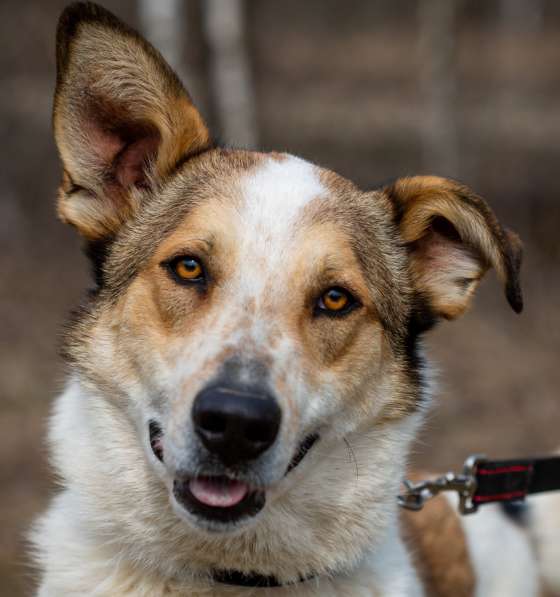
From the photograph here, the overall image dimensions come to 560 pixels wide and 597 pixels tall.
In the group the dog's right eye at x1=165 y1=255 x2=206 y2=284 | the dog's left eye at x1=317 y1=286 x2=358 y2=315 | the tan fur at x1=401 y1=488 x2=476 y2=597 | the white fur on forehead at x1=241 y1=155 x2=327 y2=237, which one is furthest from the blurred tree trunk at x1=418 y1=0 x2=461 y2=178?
the dog's right eye at x1=165 y1=255 x2=206 y2=284

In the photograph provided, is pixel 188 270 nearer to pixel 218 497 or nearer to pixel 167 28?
pixel 218 497

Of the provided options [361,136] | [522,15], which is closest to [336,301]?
[361,136]

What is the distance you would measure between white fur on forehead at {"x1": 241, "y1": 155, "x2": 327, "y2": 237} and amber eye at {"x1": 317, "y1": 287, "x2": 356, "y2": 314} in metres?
0.28

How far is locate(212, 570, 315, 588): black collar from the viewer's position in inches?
116

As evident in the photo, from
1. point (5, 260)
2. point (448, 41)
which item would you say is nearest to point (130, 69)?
point (5, 260)

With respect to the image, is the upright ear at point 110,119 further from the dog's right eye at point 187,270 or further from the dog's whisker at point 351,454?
the dog's whisker at point 351,454

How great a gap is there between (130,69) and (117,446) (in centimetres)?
140

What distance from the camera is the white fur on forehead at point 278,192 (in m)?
3.04

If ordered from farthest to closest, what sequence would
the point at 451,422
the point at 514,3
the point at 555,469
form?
the point at 514,3 → the point at 451,422 → the point at 555,469

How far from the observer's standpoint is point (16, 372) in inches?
281

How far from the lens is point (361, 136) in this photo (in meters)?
15.0

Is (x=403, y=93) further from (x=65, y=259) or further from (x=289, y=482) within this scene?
(x=289, y=482)

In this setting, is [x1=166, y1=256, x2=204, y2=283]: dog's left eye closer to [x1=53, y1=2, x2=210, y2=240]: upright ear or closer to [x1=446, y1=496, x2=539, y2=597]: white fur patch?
[x1=53, y1=2, x2=210, y2=240]: upright ear

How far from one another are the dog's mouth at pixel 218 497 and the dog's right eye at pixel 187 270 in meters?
0.71
